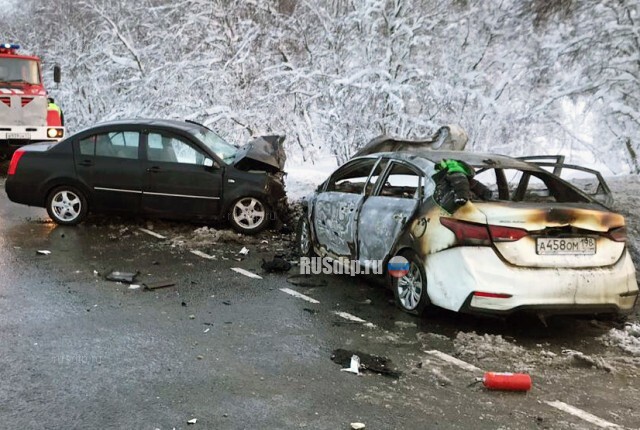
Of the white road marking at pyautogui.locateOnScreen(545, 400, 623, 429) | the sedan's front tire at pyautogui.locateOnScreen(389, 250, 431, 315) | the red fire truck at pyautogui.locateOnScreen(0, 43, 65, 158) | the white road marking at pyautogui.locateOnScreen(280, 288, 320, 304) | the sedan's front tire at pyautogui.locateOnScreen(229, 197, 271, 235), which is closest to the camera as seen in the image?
the white road marking at pyautogui.locateOnScreen(545, 400, 623, 429)

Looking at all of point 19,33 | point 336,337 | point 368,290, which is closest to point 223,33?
point 368,290

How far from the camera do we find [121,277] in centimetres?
630

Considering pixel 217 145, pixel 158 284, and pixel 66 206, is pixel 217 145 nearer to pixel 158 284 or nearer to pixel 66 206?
pixel 66 206

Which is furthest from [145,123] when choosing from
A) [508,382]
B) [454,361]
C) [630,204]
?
[630,204]

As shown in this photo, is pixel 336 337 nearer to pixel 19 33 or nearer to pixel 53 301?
pixel 53 301

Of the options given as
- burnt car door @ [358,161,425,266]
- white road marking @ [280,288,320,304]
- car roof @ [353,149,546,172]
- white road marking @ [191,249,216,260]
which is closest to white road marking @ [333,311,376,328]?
white road marking @ [280,288,320,304]

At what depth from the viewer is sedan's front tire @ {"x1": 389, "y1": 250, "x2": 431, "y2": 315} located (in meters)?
5.05

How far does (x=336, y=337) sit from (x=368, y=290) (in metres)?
1.50

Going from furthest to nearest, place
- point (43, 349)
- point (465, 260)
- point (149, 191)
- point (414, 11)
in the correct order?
point (414, 11), point (149, 191), point (465, 260), point (43, 349)

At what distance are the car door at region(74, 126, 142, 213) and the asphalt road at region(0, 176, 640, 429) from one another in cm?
225

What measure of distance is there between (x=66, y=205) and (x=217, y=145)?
247cm

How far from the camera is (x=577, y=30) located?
40.1 ft

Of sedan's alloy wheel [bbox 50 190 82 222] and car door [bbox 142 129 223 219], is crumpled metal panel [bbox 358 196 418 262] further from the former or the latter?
sedan's alloy wheel [bbox 50 190 82 222]

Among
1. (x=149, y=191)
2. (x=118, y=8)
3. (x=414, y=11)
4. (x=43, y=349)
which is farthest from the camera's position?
(x=118, y=8)
